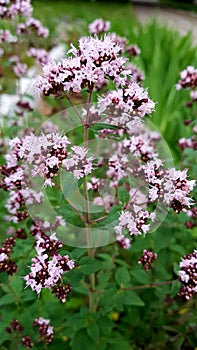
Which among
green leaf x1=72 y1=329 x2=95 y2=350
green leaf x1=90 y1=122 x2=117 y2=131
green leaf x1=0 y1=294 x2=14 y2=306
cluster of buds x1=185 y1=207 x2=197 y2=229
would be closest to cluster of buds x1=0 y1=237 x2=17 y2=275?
green leaf x1=0 y1=294 x2=14 y2=306

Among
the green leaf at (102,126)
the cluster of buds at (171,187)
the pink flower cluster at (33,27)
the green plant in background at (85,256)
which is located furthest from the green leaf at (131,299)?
the pink flower cluster at (33,27)

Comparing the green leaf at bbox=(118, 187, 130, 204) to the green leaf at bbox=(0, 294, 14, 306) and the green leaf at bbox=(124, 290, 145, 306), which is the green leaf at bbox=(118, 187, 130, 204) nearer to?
the green leaf at bbox=(124, 290, 145, 306)

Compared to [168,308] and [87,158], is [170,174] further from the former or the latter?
[168,308]

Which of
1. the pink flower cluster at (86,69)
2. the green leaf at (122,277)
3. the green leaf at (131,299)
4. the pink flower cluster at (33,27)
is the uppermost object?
the pink flower cluster at (33,27)

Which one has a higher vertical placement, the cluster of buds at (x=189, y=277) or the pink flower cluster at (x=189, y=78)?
the pink flower cluster at (x=189, y=78)

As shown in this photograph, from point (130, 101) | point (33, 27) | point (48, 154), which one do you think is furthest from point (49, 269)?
point (33, 27)

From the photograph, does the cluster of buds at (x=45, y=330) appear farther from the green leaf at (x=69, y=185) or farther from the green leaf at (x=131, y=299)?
the green leaf at (x=69, y=185)
